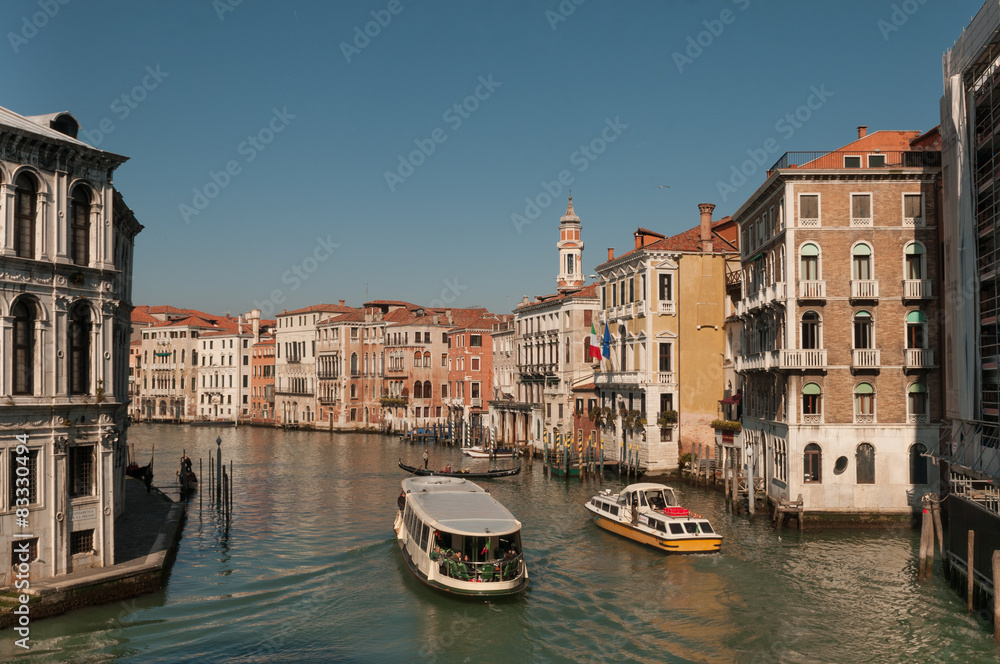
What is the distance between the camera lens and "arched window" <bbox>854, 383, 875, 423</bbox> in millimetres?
29109

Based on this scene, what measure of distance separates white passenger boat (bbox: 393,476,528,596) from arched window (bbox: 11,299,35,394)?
32.1 feet

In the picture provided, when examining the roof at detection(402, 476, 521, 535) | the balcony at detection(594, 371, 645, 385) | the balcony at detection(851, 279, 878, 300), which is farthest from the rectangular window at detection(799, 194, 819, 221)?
the balcony at detection(594, 371, 645, 385)

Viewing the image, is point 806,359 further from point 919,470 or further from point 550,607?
point 550,607

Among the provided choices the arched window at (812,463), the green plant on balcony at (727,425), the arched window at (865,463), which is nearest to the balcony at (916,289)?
the arched window at (865,463)

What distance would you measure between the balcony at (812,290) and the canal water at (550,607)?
7646 millimetres

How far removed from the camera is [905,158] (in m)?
29.5

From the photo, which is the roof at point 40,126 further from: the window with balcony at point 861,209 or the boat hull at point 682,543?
the window with balcony at point 861,209

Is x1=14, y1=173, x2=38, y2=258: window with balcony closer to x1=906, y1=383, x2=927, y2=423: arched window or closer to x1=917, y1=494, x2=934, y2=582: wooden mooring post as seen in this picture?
x1=917, y1=494, x2=934, y2=582: wooden mooring post

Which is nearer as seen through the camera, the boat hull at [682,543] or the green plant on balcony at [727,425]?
the boat hull at [682,543]

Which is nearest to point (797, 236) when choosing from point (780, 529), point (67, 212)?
point (780, 529)

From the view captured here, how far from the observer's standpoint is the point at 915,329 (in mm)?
29062

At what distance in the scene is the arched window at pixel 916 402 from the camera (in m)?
28.9

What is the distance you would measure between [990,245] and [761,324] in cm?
1046

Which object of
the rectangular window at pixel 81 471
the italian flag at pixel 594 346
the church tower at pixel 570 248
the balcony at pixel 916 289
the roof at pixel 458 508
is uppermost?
the church tower at pixel 570 248
